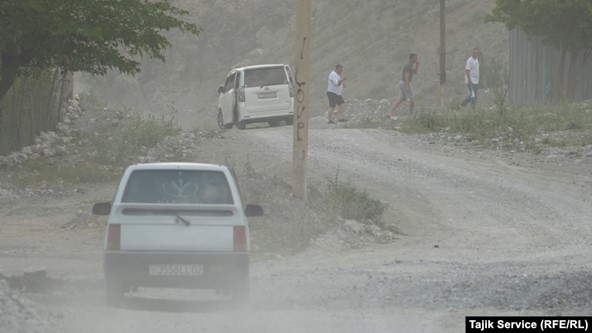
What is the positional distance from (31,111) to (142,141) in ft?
Result: 8.54

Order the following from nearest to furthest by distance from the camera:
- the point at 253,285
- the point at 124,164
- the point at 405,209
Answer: the point at 253,285 < the point at 405,209 < the point at 124,164

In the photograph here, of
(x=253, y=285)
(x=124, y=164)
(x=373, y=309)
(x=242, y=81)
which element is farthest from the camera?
(x=242, y=81)

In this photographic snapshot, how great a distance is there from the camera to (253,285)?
46.2ft

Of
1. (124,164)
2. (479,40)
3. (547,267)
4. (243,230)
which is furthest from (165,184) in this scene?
(479,40)

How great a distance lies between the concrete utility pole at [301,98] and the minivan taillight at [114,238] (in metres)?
7.62

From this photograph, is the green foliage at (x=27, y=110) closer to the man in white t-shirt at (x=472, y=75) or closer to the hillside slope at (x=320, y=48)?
the man in white t-shirt at (x=472, y=75)

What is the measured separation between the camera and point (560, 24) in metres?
40.4

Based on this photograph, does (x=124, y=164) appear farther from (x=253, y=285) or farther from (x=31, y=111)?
(x=253, y=285)

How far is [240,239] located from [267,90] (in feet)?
74.1

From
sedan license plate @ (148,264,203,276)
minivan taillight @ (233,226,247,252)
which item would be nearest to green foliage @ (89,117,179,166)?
minivan taillight @ (233,226,247,252)

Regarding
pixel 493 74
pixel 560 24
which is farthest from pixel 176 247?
pixel 493 74

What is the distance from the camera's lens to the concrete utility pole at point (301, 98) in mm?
19312

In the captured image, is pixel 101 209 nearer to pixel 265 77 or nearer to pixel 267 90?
pixel 267 90

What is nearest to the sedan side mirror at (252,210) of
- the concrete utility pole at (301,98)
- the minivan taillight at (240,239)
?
the minivan taillight at (240,239)
